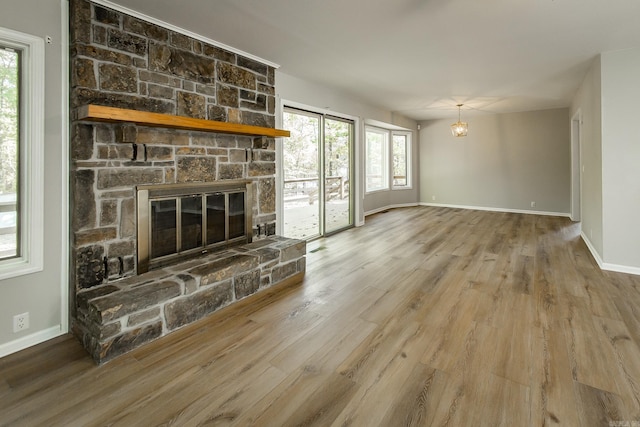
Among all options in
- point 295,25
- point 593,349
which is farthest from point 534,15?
point 593,349

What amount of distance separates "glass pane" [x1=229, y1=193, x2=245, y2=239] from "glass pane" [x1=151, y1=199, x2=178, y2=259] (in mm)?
695

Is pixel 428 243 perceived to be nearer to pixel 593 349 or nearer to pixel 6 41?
pixel 593 349

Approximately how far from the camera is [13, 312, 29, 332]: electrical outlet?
233 cm

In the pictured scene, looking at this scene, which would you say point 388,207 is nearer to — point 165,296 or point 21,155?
point 165,296

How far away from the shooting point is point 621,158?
3.80 m

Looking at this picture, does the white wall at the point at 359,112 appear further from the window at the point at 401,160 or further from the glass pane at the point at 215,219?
the glass pane at the point at 215,219

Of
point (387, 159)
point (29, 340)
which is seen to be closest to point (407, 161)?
point (387, 159)

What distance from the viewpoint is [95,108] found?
2.31 m

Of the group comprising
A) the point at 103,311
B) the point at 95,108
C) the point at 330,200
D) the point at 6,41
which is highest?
the point at 6,41

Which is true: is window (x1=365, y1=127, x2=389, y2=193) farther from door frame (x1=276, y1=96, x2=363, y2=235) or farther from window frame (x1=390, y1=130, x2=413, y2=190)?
door frame (x1=276, y1=96, x2=363, y2=235)

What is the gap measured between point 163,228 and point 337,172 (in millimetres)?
3792

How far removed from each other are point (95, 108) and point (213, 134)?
4.16 ft

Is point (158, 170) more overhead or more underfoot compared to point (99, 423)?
more overhead

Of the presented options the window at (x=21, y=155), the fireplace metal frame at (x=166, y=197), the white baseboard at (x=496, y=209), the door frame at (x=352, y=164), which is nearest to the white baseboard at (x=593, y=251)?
the white baseboard at (x=496, y=209)
